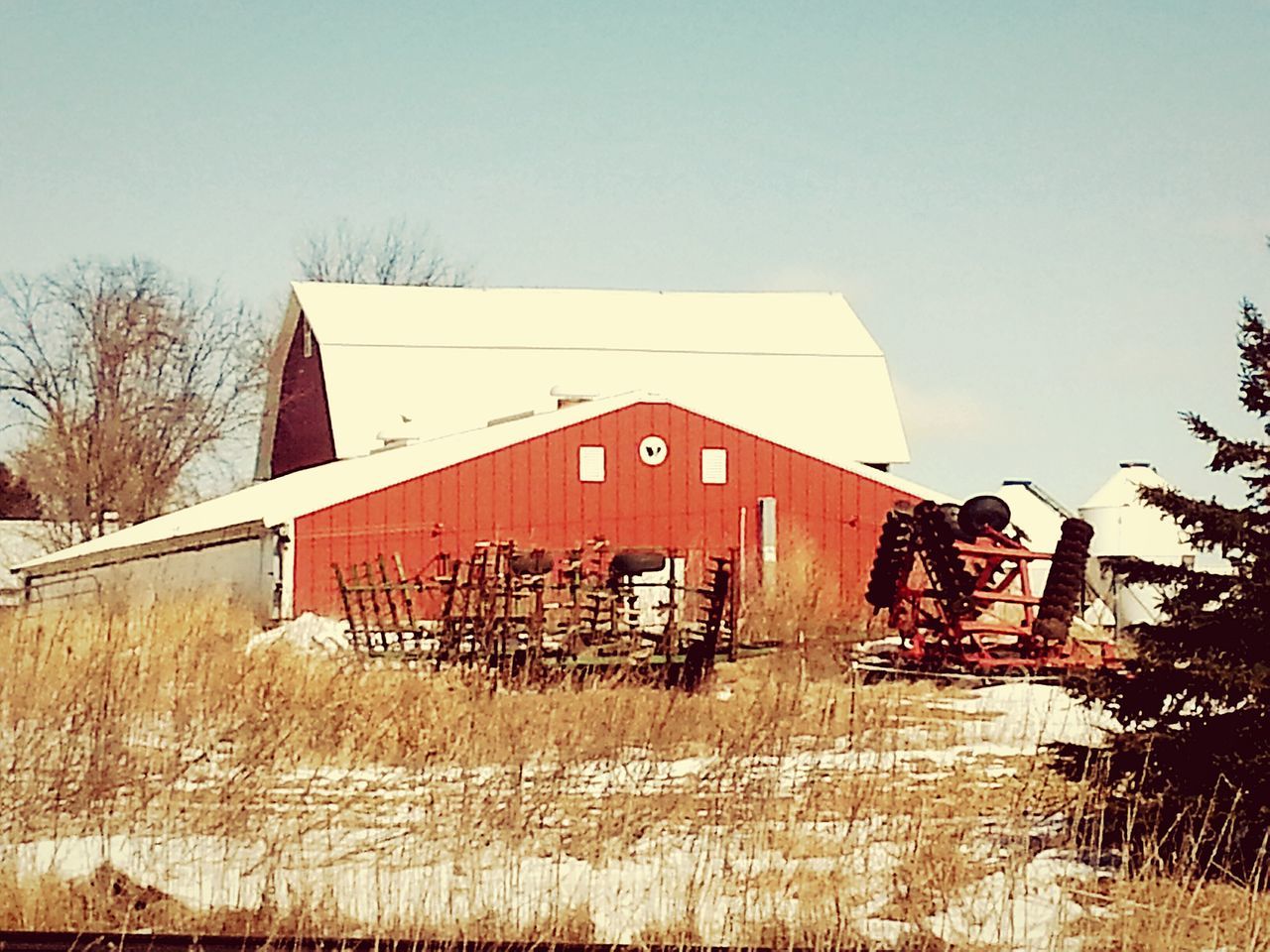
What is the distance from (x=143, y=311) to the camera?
5925cm

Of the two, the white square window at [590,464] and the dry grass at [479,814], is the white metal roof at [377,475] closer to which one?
the white square window at [590,464]

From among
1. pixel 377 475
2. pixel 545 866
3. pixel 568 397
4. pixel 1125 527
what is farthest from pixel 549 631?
pixel 1125 527

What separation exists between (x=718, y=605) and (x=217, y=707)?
27.0ft

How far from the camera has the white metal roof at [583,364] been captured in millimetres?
42312

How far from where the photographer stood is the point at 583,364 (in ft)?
141


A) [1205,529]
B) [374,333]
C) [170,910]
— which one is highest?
[374,333]

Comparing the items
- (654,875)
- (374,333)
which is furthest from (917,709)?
(374,333)

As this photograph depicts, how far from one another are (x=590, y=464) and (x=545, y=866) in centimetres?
2255

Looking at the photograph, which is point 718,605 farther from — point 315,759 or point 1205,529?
point 1205,529

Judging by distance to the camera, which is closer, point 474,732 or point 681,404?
point 474,732

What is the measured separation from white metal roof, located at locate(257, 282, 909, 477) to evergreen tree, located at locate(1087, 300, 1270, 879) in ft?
104

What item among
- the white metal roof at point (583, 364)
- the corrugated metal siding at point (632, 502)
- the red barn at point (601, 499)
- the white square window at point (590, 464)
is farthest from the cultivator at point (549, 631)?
the white metal roof at point (583, 364)

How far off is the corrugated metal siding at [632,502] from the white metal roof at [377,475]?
0.15 meters

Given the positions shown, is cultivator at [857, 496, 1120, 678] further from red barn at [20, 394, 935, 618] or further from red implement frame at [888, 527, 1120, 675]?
red barn at [20, 394, 935, 618]
